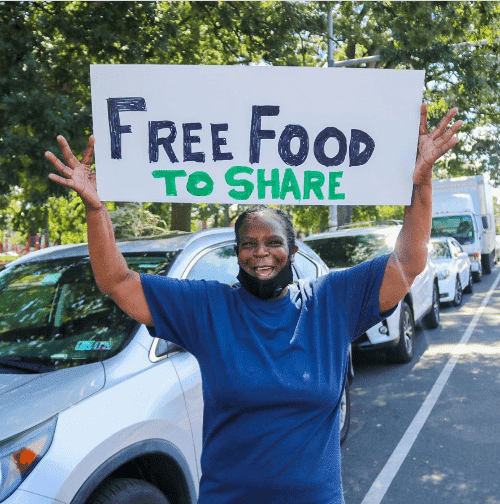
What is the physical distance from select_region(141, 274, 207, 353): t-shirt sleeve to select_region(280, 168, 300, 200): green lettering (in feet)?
1.64

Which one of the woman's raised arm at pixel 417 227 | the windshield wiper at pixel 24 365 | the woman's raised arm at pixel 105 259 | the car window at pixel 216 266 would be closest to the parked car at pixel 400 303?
the car window at pixel 216 266

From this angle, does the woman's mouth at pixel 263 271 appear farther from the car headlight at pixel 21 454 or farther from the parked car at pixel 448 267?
the parked car at pixel 448 267

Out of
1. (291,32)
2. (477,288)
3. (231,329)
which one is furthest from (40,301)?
(477,288)

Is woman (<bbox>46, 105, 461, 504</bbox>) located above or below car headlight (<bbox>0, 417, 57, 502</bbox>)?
above

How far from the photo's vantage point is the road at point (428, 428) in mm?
4254

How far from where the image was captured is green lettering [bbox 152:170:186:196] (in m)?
2.31

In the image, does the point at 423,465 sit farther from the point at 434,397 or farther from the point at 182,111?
the point at 182,111

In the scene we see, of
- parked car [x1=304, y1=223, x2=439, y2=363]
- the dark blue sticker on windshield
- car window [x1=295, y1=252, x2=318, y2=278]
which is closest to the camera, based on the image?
the dark blue sticker on windshield

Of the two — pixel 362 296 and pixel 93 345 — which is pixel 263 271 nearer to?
pixel 362 296

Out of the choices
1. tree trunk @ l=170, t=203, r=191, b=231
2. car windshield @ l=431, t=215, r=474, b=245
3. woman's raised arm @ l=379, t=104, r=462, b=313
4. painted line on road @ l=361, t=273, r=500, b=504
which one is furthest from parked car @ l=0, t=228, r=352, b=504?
car windshield @ l=431, t=215, r=474, b=245

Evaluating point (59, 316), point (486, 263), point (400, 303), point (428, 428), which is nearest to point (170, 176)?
point (59, 316)

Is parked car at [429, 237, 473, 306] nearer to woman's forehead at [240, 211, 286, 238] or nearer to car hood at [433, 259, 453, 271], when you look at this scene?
car hood at [433, 259, 453, 271]

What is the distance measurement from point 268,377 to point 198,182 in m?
0.79

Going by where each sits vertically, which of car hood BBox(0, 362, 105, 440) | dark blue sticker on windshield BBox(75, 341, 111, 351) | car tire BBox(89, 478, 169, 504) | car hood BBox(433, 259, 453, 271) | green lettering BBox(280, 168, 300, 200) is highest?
green lettering BBox(280, 168, 300, 200)
